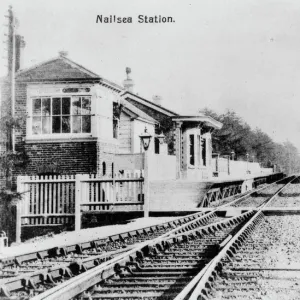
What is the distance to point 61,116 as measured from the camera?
17.9m

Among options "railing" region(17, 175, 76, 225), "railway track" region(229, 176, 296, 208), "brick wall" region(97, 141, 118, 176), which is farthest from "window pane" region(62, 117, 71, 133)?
"railway track" region(229, 176, 296, 208)

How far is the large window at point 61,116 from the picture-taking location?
17922 mm

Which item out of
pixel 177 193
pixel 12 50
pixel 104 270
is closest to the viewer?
pixel 104 270

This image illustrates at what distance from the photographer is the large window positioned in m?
17.9

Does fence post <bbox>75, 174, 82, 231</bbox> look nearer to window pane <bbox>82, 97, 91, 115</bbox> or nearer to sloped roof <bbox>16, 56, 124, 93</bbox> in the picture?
window pane <bbox>82, 97, 91, 115</bbox>

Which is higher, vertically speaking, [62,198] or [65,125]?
[65,125]

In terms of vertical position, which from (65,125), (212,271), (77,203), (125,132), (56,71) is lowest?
(212,271)

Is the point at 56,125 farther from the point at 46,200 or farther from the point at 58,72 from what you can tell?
the point at 46,200

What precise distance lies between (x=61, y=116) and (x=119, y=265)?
11840 mm

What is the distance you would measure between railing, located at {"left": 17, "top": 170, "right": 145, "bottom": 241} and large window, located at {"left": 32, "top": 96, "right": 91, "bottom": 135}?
3576 mm

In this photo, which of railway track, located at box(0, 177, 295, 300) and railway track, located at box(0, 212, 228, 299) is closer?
railway track, located at box(0, 177, 295, 300)

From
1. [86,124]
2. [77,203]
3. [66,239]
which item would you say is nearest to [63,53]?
[86,124]

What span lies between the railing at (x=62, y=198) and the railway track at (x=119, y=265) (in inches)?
130

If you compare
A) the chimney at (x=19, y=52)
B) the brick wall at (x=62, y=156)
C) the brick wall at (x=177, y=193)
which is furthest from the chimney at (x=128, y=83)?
the brick wall at (x=62, y=156)
